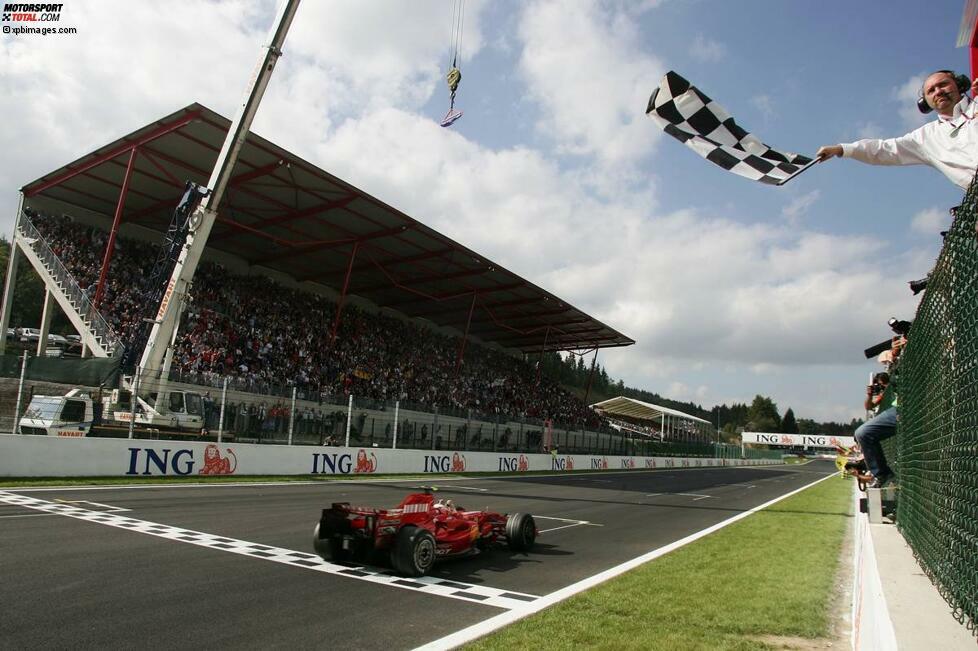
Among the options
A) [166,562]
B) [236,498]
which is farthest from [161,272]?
[166,562]

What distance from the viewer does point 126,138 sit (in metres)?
22.6

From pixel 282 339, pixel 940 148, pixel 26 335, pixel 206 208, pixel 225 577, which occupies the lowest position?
pixel 225 577

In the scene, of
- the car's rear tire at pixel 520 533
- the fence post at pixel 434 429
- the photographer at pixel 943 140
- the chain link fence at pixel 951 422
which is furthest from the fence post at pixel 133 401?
the photographer at pixel 943 140

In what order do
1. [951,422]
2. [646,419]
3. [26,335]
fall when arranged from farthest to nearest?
[646,419] → [26,335] → [951,422]

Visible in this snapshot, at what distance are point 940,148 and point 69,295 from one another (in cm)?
2853

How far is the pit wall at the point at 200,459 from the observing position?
43.8 ft

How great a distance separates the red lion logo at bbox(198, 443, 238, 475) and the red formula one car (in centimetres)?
1051

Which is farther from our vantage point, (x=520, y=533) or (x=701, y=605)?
(x=520, y=533)

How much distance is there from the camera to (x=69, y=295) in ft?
81.5

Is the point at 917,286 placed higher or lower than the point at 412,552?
higher

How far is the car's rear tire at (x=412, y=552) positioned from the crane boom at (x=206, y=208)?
53.0 ft

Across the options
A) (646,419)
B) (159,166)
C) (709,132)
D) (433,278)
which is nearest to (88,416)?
(159,166)

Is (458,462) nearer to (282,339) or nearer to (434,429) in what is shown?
(434,429)

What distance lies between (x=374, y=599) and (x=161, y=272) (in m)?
19.5
